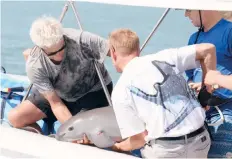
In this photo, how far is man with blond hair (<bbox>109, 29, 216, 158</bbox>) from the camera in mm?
1841

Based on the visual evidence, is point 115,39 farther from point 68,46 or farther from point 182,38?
point 182,38

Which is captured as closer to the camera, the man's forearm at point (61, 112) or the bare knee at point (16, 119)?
the man's forearm at point (61, 112)

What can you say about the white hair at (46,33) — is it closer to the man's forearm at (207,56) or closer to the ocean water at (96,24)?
the man's forearm at (207,56)

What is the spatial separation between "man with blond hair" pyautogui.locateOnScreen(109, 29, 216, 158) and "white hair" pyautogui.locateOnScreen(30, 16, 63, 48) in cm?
49

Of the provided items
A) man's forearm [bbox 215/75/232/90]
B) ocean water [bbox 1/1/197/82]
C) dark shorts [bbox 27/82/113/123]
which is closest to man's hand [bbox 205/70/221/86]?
man's forearm [bbox 215/75/232/90]

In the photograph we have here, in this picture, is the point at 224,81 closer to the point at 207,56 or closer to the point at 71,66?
the point at 207,56

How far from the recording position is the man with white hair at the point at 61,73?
2400 mm

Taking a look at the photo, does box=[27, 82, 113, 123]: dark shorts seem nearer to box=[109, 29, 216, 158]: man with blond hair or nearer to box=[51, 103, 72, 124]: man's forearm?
box=[51, 103, 72, 124]: man's forearm

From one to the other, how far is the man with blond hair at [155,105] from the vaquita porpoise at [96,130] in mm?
195

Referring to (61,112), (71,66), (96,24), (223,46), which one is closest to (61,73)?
(71,66)

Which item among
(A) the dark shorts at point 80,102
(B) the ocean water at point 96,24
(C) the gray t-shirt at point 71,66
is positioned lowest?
(B) the ocean water at point 96,24

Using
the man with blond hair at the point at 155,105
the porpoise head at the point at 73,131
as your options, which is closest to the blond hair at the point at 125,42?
the man with blond hair at the point at 155,105

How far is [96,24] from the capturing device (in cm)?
1047

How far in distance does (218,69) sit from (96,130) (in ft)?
2.23
